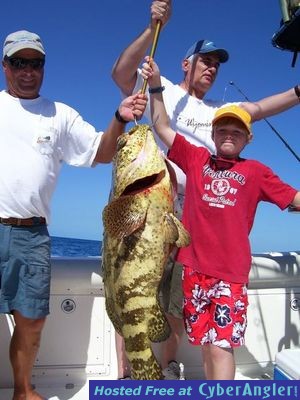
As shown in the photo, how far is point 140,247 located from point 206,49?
6.60ft

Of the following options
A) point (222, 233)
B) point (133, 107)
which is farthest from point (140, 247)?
point (133, 107)

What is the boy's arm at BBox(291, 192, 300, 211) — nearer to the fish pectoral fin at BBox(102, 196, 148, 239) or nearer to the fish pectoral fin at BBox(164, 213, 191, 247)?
the fish pectoral fin at BBox(164, 213, 191, 247)

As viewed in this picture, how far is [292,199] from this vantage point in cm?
312

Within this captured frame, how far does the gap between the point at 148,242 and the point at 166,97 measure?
157 centimetres

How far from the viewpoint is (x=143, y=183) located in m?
2.83

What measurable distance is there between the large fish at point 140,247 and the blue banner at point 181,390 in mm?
658

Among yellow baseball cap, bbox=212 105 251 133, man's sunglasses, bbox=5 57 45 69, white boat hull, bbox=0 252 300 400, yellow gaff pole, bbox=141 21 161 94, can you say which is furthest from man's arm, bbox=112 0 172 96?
white boat hull, bbox=0 252 300 400

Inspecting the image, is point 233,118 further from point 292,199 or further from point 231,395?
point 231,395

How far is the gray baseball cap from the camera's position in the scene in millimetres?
3361

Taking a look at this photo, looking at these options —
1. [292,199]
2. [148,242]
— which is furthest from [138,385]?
[292,199]

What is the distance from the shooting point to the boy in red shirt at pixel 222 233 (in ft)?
9.99

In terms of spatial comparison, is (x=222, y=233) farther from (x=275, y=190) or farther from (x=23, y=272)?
(x=23, y=272)

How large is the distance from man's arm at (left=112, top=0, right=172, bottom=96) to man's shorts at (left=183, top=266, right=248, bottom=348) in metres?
1.60

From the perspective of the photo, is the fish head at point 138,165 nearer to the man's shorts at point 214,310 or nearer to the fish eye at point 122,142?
the fish eye at point 122,142
